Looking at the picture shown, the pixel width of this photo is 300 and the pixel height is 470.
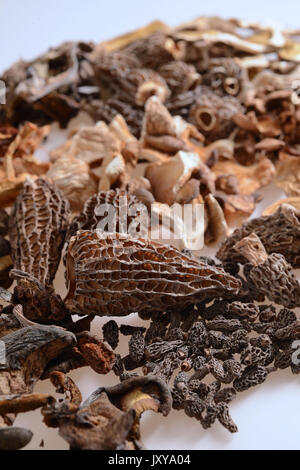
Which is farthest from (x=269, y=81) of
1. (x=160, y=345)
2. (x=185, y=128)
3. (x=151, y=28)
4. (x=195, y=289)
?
(x=160, y=345)

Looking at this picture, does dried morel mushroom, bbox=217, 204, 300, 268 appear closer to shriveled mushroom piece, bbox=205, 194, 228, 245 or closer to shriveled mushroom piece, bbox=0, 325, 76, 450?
shriveled mushroom piece, bbox=205, 194, 228, 245

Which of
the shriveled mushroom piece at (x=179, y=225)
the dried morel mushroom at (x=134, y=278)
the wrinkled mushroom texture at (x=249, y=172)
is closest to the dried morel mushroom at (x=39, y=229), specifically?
the dried morel mushroom at (x=134, y=278)

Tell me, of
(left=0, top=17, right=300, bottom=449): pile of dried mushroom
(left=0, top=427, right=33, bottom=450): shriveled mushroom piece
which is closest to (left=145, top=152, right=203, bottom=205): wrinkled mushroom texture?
(left=0, top=17, right=300, bottom=449): pile of dried mushroom

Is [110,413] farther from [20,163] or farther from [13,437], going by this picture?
[20,163]

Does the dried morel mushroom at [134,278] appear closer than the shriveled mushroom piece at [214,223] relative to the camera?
Yes

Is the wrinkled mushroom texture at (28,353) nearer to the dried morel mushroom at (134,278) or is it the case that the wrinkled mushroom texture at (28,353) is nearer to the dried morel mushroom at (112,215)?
the dried morel mushroom at (134,278)

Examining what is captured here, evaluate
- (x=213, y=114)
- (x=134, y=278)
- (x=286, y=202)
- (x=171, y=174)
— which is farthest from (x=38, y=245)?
(x=213, y=114)

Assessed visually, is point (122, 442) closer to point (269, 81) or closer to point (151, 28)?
point (269, 81)
